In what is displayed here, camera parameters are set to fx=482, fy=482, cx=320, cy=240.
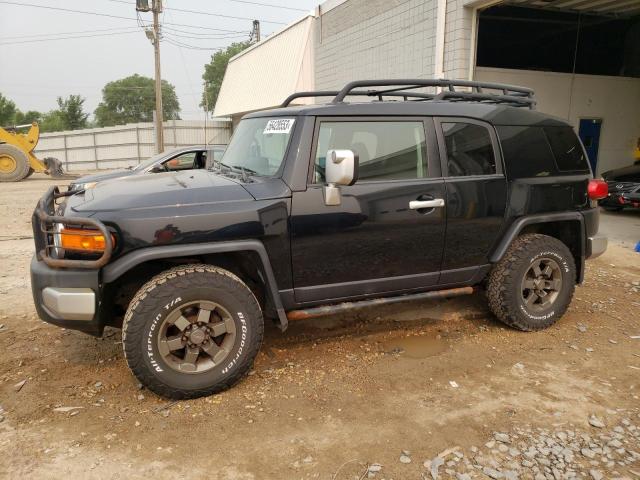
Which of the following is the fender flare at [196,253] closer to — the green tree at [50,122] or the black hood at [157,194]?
the black hood at [157,194]

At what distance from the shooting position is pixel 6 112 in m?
50.8

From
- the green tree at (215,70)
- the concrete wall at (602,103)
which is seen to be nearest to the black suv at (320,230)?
the concrete wall at (602,103)

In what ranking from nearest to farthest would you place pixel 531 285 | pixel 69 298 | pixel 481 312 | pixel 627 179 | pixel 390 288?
pixel 69 298
pixel 390 288
pixel 531 285
pixel 481 312
pixel 627 179

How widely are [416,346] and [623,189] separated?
361 inches

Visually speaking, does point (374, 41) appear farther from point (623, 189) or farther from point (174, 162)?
point (174, 162)

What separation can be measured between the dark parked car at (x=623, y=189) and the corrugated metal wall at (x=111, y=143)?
76.7 feet

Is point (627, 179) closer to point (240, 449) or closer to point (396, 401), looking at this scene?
point (396, 401)

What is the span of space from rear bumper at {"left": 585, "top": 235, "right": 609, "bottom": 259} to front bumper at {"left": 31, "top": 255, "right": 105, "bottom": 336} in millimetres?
4132

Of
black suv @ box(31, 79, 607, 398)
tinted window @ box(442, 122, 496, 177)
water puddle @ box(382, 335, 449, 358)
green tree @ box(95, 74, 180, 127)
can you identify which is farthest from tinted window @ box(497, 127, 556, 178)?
green tree @ box(95, 74, 180, 127)

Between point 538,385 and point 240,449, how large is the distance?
6.93 feet

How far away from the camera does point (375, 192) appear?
3518mm

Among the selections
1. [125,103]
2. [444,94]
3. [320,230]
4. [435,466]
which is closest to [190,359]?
[320,230]

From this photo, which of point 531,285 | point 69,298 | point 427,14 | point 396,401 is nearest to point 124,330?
point 69,298

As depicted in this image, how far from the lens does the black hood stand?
303cm
